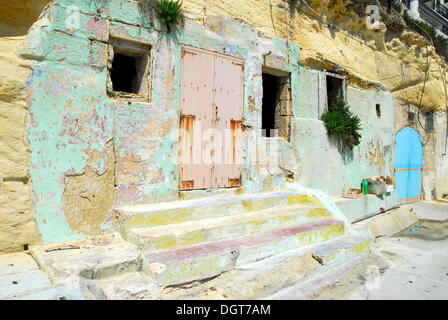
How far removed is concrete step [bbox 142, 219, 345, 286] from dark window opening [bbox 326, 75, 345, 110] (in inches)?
173

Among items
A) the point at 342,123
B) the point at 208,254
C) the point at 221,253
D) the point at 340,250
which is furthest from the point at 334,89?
the point at 208,254

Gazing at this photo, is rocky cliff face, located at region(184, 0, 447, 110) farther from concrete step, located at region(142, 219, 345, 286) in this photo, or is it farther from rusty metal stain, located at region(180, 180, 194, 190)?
concrete step, located at region(142, 219, 345, 286)

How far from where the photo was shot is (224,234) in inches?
185

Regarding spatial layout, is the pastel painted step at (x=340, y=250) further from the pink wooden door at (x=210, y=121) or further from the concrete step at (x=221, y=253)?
the pink wooden door at (x=210, y=121)

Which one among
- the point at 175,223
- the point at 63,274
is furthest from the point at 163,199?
the point at 63,274

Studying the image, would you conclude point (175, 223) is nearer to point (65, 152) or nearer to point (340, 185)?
point (65, 152)

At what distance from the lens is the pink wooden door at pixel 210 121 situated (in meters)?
5.68

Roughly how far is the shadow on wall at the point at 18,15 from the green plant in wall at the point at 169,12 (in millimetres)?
1661

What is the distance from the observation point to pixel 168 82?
5.43 m

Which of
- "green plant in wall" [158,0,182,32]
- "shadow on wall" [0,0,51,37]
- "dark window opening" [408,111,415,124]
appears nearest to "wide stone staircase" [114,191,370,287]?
"shadow on wall" [0,0,51,37]

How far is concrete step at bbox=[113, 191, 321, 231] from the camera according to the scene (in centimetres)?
446

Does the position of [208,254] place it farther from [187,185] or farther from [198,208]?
[187,185]

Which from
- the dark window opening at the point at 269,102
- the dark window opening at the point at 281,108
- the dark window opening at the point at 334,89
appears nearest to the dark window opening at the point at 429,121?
the dark window opening at the point at 334,89
